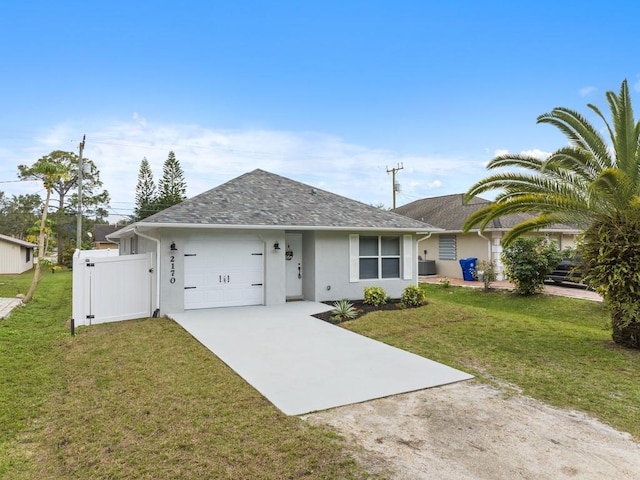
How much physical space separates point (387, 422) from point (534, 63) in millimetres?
13518

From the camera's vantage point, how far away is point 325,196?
14.6 metres

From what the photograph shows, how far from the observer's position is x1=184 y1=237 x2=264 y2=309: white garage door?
1073 cm

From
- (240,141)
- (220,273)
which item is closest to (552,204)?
(220,273)

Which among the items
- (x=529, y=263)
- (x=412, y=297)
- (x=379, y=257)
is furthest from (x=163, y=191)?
(x=529, y=263)

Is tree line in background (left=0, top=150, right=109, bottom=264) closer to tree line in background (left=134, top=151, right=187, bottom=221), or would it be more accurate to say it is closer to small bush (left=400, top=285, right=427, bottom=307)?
tree line in background (left=134, top=151, right=187, bottom=221)

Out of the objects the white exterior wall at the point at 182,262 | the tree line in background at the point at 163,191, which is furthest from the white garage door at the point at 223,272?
the tree line in background at the point at 163,191

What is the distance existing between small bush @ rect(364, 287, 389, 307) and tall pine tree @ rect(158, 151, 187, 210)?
34592 mm

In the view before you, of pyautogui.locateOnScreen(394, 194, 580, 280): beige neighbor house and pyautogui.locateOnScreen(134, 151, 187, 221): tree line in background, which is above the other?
Result: pyautogui.locateOnScreen(134, 151, 187, 221): tree line in background

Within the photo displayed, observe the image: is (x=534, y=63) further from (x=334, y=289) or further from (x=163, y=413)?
(x=163, y=413)

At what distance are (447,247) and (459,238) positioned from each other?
0.93 metres

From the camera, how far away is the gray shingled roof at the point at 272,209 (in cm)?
1067

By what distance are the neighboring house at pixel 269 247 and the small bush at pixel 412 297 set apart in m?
0.93

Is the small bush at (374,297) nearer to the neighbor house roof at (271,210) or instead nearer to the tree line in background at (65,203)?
the neighbor house roof at (271,210)

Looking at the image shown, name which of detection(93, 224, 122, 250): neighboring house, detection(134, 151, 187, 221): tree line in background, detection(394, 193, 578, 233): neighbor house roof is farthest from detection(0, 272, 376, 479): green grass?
detection(93, 224, 122, 250): neighboring house
